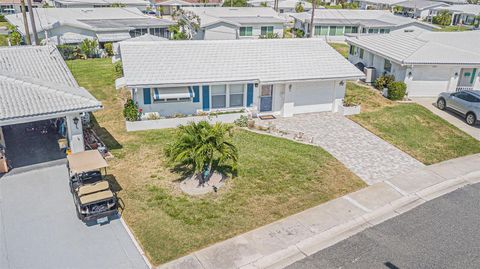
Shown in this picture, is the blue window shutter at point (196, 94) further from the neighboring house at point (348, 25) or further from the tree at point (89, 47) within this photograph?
the neighboring house at point (348, 25)

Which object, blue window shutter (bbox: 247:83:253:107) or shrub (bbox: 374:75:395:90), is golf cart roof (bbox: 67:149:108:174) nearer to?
blue window shutter (bbox: 247:83:253:107)

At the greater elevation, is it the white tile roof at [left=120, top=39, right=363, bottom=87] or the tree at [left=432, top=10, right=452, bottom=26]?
the white tile roof at [left=120, top=39, right=363, bottom=87]

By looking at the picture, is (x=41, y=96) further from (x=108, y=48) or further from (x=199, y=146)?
(x=108, y=48)

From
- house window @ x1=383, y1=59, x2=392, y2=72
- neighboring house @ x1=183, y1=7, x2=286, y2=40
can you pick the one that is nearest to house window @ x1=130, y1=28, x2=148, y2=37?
neighboring house @ x1=183, y1=7, x2=286, y2=40

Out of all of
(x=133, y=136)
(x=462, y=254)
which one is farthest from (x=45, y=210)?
(x=462, y=254)

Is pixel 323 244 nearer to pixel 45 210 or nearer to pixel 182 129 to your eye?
pixel 182 129

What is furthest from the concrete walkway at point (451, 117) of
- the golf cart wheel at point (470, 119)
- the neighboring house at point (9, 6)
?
the neighboring house at point (9, 6)

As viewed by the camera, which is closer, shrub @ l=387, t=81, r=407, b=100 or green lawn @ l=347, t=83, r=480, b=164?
green lawn @ l=347, t=83, r=480, b=164
